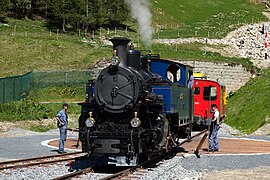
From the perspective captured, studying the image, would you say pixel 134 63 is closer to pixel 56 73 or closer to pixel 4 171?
pixel 4 171

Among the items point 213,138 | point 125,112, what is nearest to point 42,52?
point 213,138

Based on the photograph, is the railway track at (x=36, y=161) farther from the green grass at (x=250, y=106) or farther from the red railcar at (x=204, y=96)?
the green grass at (x=250, y=106)

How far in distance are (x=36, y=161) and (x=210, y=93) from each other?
624 inches

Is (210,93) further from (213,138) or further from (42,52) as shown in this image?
(42,52)

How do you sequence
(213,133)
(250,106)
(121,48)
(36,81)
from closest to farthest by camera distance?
(121,48)
(213,133)
(250,106)
(36,81)

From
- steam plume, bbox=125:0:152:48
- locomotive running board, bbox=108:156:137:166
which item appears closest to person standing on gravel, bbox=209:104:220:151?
steam plume, bbox=125:0:152:48

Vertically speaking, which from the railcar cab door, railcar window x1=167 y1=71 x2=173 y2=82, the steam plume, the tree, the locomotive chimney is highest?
the tree

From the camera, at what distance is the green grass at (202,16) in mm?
68438

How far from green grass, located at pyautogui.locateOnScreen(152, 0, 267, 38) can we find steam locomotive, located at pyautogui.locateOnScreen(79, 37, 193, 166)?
162 ft

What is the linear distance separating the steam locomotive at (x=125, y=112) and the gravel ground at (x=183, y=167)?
2.39 ft

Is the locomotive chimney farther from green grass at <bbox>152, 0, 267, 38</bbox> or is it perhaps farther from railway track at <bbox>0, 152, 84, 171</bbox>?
green grass at <bbox>152, 0, 267, 38</bbox>

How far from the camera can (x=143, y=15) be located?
65.9 ft

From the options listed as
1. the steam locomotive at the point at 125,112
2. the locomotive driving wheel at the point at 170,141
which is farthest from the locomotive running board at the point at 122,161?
the locomotive driving wheel at the point at 170,141

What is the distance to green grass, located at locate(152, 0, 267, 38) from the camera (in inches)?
2694
